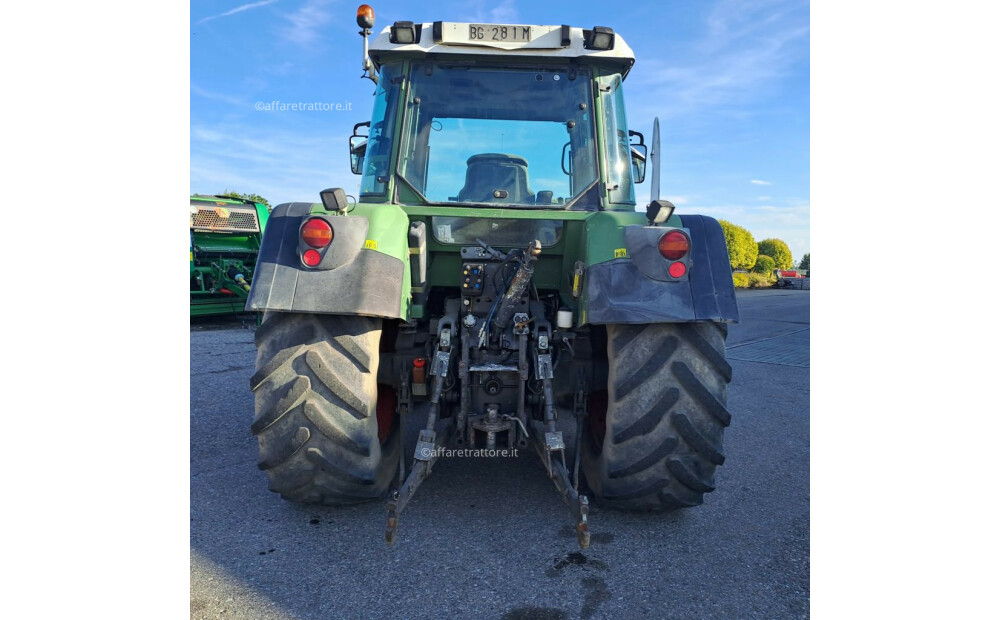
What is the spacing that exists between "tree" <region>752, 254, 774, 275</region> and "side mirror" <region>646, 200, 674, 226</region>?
38240 mm

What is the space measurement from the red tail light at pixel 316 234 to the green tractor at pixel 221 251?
336 inches

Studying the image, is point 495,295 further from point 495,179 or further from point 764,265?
point 764,265

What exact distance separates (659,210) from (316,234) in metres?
1.58

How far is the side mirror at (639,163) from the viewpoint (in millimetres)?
4066

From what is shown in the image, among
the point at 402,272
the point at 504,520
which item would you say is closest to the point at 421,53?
the point at 402,272

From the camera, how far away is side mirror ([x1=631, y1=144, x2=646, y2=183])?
4.07 m

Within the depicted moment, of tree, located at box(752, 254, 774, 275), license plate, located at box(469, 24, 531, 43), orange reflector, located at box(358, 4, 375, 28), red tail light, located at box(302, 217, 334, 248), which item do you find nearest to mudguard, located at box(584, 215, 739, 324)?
red tail light, located at box(302, 217, 334, 248)

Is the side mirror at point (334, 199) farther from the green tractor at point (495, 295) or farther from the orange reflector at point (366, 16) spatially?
the orange reflector at point (366, 16)

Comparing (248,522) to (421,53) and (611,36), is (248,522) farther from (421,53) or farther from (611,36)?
(611,36)

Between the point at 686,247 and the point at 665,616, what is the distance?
154 centimetres

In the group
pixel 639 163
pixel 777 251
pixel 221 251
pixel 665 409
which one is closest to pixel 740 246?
pixel 777 251

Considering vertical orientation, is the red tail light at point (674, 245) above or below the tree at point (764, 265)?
below

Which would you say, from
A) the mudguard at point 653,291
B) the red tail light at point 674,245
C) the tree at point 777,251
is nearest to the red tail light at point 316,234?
the mudguard at point 653,291

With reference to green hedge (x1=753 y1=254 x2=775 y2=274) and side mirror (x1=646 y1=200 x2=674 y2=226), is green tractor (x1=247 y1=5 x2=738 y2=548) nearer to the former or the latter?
side mirror (x1=646 y1=200 x2=674 y2=226)
